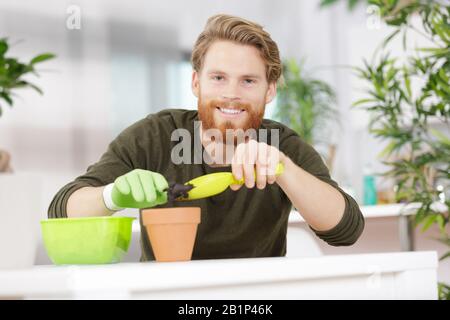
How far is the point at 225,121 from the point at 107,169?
0.86 ft

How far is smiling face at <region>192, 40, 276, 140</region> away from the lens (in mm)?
1372

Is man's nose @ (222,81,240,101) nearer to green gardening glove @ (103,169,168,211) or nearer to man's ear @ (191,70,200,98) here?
man's ear @ (191,70,200,98)

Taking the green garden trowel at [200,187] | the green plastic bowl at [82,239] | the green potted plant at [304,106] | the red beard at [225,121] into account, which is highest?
the green potted plant at [304,106]

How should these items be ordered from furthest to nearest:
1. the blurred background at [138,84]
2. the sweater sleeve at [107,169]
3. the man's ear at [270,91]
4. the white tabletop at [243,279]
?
the blurred background at [138,84], the man's ear at [270,91], the sweater sleeve at [107,169], the white tabletop at [243,279]

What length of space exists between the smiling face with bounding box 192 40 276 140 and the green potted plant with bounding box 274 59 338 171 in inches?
77.8

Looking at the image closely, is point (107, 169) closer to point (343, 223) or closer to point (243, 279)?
point (343, 223)

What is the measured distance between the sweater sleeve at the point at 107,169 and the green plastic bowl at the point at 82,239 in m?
0.29

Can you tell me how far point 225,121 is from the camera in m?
1.38

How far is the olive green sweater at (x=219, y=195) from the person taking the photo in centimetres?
131

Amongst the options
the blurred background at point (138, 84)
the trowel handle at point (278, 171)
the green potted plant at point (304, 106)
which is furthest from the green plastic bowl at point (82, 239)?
the green potted plant at point (304, 106)

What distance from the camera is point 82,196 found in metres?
1.15

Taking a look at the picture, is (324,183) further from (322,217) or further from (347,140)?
(347,140)

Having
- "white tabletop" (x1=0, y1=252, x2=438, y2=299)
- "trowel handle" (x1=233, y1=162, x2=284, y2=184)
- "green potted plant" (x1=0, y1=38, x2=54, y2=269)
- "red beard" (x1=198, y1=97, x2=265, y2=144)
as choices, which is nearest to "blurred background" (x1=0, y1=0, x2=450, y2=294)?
"green potted plant" (x1=0, y1=38, x2=54, y2=269)

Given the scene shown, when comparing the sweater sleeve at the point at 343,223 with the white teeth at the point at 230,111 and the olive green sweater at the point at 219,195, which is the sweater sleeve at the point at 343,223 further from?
the white teeth at the point at 230,111
